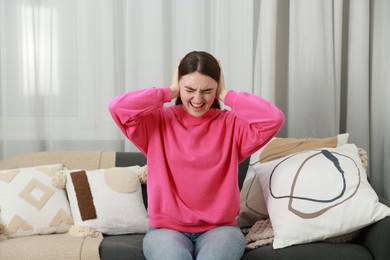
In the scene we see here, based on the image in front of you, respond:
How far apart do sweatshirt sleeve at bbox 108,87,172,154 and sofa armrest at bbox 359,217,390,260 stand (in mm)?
867

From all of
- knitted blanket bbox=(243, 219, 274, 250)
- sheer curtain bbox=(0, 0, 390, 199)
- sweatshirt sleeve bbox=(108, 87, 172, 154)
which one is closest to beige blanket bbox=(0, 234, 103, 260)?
sweatshirt sleeve bbox=(108, 87, 172, 154)

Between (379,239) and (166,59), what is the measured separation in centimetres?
140

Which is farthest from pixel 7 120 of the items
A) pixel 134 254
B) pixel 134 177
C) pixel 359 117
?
pixel 359 117

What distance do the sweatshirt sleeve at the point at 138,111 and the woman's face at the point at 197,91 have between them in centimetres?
8

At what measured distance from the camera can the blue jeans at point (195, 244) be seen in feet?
5.40

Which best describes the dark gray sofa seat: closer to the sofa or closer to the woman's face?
the sofa

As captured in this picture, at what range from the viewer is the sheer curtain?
2.62m

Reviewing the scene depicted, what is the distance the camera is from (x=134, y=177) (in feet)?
7.45

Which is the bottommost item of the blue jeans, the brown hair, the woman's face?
the blue jeans

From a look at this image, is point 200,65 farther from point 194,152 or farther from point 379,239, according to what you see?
point 379,239

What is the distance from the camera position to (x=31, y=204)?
2113 mm

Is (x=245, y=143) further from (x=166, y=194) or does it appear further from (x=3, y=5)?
(x=3, y=5)

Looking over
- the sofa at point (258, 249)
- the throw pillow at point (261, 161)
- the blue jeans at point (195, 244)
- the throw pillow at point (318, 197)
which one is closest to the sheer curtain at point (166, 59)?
the throw pillow at point (261, 161)

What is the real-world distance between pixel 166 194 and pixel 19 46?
4.15ft
